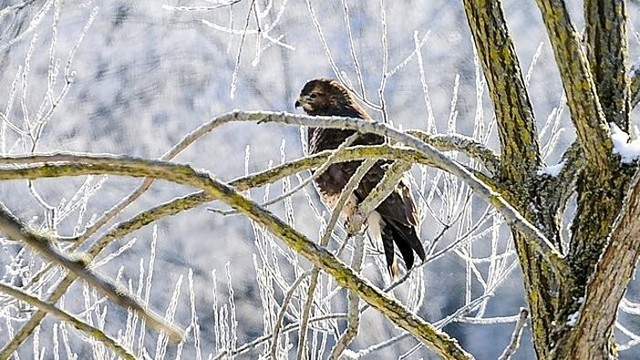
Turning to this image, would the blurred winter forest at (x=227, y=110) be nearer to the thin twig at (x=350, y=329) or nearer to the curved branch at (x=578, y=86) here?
the thin twig at (x=350, y=329)

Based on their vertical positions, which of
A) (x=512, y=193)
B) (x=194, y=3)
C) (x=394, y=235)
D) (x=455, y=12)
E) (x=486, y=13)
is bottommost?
(x=512, y=193)

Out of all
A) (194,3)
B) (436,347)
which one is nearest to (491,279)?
(436,347)

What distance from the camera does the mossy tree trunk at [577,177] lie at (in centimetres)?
69

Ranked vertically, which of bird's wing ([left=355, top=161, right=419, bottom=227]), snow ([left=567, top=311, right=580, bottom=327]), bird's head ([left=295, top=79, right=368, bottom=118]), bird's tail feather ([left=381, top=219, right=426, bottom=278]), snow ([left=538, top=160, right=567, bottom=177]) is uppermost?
bird's head ([left=295, top=79, right=368, bottom=118])

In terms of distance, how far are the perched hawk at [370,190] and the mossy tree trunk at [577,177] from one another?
139 centimetres

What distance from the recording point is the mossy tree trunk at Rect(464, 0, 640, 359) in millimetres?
692

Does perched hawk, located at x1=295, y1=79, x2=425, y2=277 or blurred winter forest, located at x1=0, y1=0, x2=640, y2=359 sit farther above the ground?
blurred winter forest, located at x1=0, y1=0, x2=640, y2=359

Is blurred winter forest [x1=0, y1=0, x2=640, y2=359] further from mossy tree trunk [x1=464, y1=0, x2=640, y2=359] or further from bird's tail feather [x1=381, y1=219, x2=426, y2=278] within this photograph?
mossy tree trunk [x1=464, y1=0, x2=640, y2=359]

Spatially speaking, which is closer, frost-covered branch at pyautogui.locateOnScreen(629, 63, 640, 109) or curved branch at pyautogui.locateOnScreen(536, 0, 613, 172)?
curved branch at pyautogui.locateOnScreen(536, 0, 613, 172)

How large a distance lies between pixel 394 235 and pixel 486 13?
1.68 m

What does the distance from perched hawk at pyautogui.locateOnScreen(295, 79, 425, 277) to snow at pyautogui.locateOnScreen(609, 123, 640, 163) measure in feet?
4.92

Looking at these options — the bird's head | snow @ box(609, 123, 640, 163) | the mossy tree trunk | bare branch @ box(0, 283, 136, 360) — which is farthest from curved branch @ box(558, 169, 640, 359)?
the bird's head

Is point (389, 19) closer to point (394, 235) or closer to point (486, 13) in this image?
point (394, 235)

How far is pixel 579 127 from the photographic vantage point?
78cm
